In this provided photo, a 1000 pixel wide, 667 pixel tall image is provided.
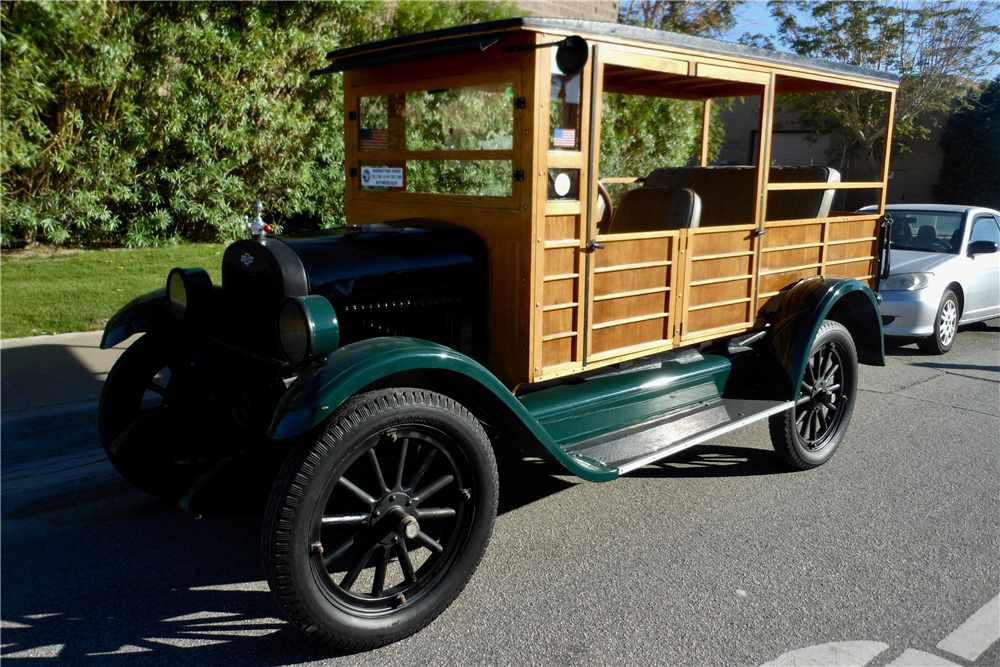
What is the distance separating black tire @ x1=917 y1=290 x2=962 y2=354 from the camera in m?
7.06

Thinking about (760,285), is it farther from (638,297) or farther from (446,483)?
(446,483)

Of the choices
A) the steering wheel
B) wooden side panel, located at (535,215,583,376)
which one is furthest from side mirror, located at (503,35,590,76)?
the steering wheel

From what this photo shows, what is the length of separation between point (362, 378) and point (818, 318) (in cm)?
269

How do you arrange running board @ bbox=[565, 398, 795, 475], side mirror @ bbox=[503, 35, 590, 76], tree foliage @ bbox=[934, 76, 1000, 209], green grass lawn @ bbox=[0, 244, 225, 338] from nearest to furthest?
side mirror @ bbox=[503, 35, 590, 76] → running board @ bbox=[565, 398, 795, 475] → green grass lawn @ bbox=[0, 244, 225, 338] → tree foliage @ bbox=[934, 76, 1000, 209]

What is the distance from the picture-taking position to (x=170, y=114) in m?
8.43

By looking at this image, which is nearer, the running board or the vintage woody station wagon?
the vintage woody station wagon

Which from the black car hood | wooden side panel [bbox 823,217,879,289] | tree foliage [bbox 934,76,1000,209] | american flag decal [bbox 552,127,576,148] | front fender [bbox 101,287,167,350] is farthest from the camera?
tree foliage [bbox 934,76,1000,209]

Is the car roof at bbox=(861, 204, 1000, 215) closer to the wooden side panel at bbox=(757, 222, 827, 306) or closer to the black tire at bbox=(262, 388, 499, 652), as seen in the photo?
the wooden side panel at bbox=(757, 222, 827, 306)

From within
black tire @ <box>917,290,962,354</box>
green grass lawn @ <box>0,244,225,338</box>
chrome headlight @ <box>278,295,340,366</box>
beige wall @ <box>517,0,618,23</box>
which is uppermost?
beige wall @ <box>517,0,618,23</box>

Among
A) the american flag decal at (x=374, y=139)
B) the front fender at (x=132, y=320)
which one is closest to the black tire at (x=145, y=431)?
the front fender at (x=132, y=320)

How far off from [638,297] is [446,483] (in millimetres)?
1447

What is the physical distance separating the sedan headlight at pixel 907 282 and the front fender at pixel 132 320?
604 cm

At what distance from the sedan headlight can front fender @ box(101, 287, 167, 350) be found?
19.8 ft

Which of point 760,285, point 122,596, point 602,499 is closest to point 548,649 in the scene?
point 602,499
